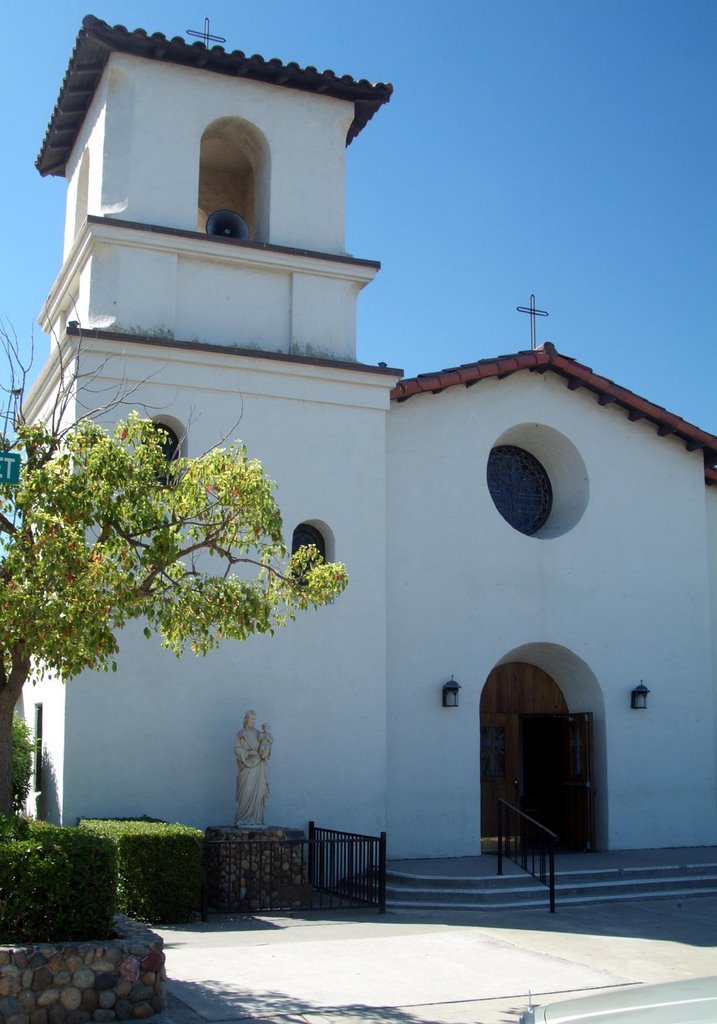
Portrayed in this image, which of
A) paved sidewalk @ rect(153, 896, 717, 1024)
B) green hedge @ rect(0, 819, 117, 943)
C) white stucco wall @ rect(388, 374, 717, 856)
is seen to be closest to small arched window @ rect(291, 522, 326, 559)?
white stucco wall @ rect(388, 374, 717, 856)

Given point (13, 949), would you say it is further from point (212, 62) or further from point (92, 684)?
point (212, 62)

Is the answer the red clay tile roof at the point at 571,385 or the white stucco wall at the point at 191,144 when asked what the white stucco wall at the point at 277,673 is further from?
the white stucco wall at the point at 191,144

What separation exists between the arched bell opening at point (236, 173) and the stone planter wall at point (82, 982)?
34.9ft

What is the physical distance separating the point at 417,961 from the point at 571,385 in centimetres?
1027

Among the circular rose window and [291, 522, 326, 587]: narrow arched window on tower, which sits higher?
the circular rose window

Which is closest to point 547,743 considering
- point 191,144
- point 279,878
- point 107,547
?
point 279,878

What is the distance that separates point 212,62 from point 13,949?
40.3ft

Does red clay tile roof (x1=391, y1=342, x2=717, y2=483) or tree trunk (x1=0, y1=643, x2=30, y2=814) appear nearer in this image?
tree trunk (x1=0, y1=643, x2=30, y2=814)

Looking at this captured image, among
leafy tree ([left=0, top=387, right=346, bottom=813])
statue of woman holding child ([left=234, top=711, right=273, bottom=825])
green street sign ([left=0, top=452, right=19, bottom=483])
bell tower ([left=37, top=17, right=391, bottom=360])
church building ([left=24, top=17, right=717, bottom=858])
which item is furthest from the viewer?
bell tower ([left=37, top=17, right=391, bottom=360])

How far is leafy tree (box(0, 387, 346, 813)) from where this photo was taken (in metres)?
8.92

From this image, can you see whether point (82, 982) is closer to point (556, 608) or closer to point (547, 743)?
point (556, 608)

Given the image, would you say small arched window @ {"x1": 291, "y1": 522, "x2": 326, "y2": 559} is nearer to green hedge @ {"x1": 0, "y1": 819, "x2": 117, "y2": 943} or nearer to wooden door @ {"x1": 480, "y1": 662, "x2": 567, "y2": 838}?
wooden door @ {"x1": 480, "y1": 662, "x2": 567, "y2": 838}

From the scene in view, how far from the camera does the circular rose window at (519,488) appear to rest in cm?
1827

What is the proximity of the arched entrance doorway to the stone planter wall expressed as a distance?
31.1ft
